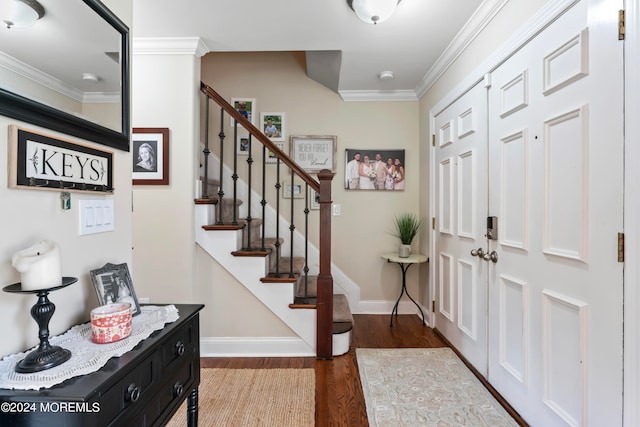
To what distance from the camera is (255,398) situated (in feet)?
6.23

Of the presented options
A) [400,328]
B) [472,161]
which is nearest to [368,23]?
[472,161]

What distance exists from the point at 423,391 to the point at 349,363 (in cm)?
55

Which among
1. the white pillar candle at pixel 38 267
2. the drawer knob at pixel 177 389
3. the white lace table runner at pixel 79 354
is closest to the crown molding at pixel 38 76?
the white pillar candle at pixel 38 267

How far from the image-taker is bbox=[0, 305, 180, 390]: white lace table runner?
750mm

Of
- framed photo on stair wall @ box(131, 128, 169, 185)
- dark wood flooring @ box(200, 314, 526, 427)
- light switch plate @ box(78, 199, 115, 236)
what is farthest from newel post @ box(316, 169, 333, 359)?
light switch plate @ box(78, 199, 115, 236)

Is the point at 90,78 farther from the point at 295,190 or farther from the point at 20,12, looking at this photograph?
the point at 295,190

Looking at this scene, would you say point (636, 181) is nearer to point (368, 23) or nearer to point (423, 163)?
point (368, 23)

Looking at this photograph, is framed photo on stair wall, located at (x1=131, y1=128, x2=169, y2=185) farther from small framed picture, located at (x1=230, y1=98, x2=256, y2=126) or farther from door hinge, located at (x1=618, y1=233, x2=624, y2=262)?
door hinge, located at (x1=618, y1=233, x2=624, y2=262)

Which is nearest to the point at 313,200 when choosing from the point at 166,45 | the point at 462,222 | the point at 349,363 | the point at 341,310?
the point at 341,310

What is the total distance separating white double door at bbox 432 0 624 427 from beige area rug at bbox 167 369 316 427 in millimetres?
1165

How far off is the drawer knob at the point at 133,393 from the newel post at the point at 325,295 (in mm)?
1531

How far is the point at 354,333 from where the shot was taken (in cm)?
289

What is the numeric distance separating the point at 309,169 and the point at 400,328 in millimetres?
1814

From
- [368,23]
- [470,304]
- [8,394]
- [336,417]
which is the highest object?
[368,23]
